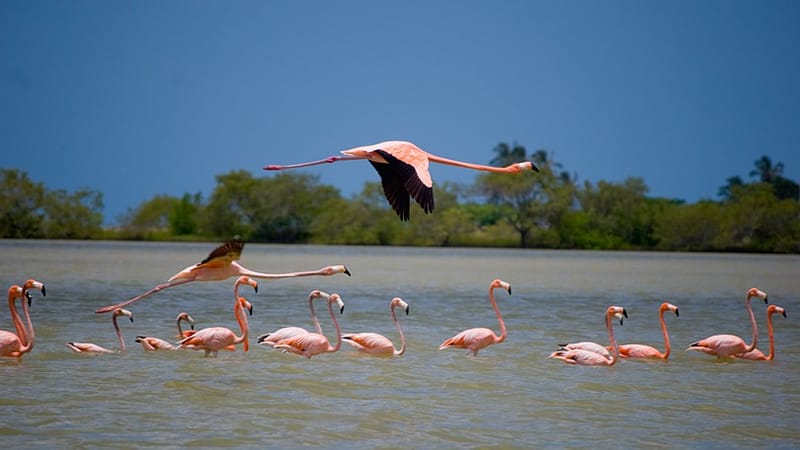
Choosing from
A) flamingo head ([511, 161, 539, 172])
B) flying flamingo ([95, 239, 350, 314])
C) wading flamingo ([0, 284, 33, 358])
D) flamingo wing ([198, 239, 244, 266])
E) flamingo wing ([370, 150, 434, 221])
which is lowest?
wading flamingo ([0, 284, 33, 358])

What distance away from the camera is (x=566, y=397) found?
9398 millimetres

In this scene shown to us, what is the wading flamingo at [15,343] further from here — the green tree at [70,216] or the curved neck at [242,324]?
the green tree at [70,216]

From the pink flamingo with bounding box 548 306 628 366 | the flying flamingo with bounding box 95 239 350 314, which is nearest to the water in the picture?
the pink flamingo with bounding box 548 306 628 366

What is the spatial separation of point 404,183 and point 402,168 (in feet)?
0.63

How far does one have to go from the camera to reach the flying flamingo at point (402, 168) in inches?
275

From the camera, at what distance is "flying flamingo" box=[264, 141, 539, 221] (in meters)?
6.98

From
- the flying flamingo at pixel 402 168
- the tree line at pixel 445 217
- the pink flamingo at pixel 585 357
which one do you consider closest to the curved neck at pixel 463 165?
the flying flamingo at pixel 402 168

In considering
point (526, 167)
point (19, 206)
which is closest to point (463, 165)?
point (526, 167)

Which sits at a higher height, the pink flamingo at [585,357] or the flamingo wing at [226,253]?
the flamingo wing at [226,253]

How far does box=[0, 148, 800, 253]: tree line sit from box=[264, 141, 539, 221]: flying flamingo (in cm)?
6297

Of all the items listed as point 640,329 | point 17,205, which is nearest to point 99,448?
point 640,329

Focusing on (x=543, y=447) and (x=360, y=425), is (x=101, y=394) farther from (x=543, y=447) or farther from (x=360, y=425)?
(x=543, y=447)

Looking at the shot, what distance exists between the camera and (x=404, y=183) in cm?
713

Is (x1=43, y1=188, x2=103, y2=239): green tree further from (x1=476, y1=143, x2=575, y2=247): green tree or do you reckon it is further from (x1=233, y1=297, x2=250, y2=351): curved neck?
(x1=233, y1=297, x2=250, y2=351): curved neck
